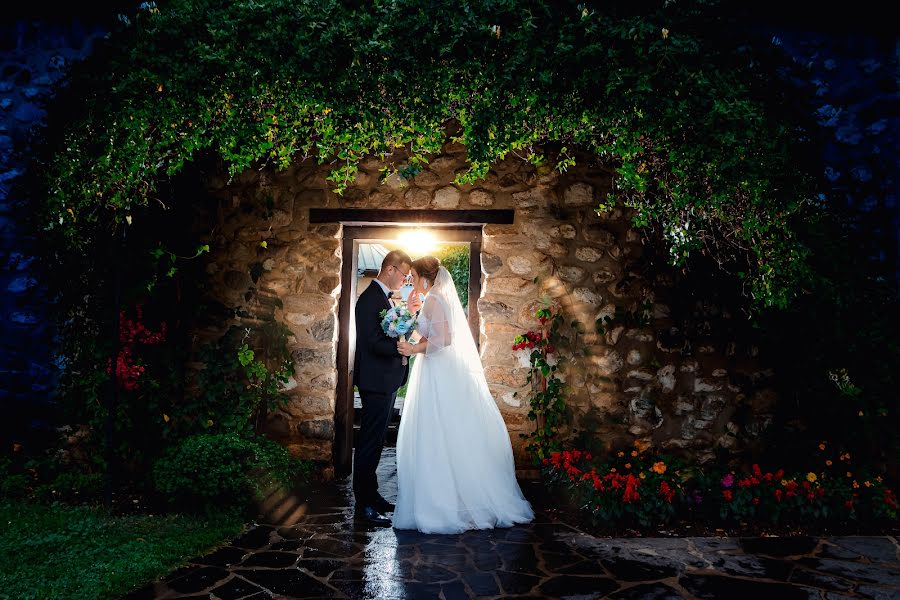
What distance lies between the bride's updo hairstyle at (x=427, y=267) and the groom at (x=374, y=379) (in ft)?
0.68

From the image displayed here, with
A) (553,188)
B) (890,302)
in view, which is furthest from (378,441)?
(890,302)

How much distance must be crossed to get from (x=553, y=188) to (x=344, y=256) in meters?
2.17

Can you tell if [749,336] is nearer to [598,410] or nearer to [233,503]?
[598,410]

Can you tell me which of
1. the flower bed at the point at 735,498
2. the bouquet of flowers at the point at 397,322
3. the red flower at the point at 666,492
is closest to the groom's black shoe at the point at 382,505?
the bouquet of flowers at the point at 397,322

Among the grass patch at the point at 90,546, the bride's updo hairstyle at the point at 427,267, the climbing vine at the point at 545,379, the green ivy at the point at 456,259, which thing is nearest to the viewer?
the grass patch at the point at 90,546

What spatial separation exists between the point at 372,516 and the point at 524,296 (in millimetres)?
2406

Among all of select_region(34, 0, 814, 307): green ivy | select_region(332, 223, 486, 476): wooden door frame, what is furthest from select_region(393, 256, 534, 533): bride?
select_region(34, 0, 814, 307): green ivy

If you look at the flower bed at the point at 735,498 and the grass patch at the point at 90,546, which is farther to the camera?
the flower bed at the point at 735,498

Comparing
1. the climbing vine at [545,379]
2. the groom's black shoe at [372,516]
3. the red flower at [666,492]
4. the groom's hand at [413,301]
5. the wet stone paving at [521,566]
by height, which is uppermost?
the groom's hand at [413,301]

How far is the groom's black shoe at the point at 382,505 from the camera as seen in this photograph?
4.44 m

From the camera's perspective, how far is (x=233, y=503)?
170 inches

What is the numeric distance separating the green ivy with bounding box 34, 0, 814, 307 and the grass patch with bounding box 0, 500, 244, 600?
7.73 ft

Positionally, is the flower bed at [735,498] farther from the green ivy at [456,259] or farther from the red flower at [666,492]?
the green ivy at [456,259]

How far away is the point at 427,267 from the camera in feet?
14.9
